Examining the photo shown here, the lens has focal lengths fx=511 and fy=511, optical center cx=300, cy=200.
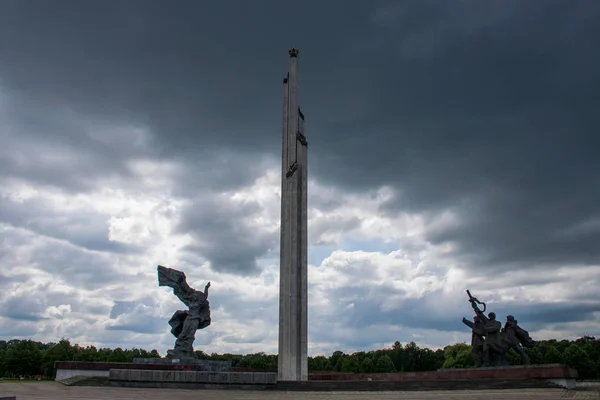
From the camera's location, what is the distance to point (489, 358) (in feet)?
60.7

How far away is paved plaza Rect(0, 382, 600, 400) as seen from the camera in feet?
41.8

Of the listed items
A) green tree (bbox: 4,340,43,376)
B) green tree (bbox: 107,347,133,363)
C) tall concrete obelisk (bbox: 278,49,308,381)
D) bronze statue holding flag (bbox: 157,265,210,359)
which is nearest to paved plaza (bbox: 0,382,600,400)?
bronze statue holding flag (bbox: 157,265,210,359)

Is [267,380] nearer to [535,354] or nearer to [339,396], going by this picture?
[339,396]

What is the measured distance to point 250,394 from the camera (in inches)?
569

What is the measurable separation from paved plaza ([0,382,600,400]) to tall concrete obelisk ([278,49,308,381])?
11.3 metres

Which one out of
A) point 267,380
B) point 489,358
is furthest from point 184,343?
point 489,358

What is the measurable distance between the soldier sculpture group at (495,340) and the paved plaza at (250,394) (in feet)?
13.5

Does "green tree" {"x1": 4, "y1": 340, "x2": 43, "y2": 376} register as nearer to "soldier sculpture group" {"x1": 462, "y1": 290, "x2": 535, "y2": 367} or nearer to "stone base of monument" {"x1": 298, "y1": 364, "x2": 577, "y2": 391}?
"stone base of monument" {"x1": 298, "y1": 364, "x2": 577, "y2": 391}

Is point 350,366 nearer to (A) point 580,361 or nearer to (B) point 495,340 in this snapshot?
(A) point 580,361

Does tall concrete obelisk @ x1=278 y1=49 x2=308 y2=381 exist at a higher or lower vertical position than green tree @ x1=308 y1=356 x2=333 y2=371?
higher

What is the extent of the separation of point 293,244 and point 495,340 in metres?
12.1

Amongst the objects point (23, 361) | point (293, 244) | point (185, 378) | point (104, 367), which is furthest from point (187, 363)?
point (23, 361)

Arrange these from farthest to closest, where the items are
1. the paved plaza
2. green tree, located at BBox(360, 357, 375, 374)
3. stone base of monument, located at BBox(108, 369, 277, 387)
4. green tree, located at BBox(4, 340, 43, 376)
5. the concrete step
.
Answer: green tree, located at BBox(360, 357, 375, 374)
green tree, located at BBox(4, 340, 43, 376)
stone base of monument, located at BBox(108, 369, 277, 387)
the concrete step
the paved plaza

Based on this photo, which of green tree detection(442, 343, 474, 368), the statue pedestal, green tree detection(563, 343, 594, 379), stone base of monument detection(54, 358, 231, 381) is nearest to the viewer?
stone base of monument detection(54, 358, 231, 381)
